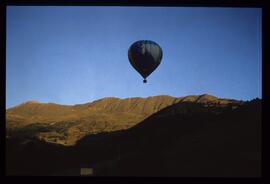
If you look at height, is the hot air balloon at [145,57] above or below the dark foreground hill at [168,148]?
above

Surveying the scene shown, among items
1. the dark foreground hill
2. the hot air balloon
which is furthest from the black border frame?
the hot air balloon

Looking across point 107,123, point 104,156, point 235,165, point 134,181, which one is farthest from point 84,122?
point 134,181

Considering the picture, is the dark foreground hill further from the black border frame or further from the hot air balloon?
the black border frame
